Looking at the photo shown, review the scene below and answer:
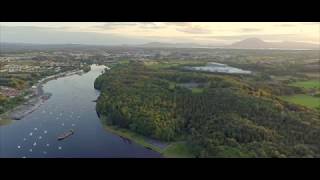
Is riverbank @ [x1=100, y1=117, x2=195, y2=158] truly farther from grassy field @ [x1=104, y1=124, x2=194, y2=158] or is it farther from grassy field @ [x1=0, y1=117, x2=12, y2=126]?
grassy field @ [x1=0, y1=117, x2=12, y2=126]

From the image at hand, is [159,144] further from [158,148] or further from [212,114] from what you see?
[212,114]

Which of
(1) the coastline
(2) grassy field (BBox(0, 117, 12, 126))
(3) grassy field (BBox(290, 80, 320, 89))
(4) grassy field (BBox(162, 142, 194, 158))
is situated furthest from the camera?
(1) the coastline

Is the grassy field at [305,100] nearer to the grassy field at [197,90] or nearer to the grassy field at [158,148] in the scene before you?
the grassy field at [197,90]

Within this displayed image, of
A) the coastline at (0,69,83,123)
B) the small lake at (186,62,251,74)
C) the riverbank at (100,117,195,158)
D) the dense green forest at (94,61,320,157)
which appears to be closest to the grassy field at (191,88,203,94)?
the dense green forest at (94,61,320,157)

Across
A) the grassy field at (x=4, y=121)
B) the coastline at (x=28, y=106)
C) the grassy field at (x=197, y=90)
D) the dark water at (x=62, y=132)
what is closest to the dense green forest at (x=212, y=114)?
the grassy field at (x=197, y=90)

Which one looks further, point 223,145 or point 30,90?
point 30,90
